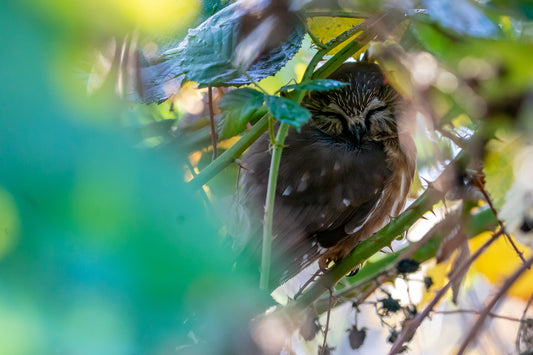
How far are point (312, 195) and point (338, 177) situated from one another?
88mm

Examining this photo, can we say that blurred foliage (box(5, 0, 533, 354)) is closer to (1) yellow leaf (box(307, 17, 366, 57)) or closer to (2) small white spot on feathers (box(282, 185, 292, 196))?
(1) yellow leaf (box(307, 17, 366, 57))

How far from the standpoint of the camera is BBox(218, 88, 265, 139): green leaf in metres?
0.79

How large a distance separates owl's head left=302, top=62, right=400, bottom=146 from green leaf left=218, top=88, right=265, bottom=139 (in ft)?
2.28

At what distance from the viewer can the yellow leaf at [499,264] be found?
45.8 inches

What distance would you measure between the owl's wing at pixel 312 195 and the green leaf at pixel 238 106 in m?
0.48

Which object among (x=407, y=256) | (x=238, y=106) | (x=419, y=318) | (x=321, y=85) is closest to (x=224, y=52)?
(x=238, y=106)

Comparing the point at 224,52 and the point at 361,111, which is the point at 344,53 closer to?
the point at 224,52

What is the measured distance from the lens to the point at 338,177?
4.57ft

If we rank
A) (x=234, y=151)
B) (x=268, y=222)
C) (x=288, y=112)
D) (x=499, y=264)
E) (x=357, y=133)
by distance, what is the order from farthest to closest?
(x=357, y=133) → (x=499, y=264) → (x=234, y=151) → (x=268, y=222) → (x=288, y=112)

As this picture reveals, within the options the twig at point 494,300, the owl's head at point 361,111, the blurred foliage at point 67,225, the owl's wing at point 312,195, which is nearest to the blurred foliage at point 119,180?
the blurred foliage at point 67,225

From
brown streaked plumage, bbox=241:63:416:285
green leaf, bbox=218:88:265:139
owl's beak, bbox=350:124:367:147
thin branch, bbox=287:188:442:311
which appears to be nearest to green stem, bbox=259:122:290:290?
green leaf, bbox=218:88:265:139

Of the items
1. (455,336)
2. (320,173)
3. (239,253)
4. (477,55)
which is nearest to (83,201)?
(477,55)

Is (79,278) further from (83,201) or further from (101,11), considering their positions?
(101,11)

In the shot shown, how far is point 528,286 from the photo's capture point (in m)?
1.16
